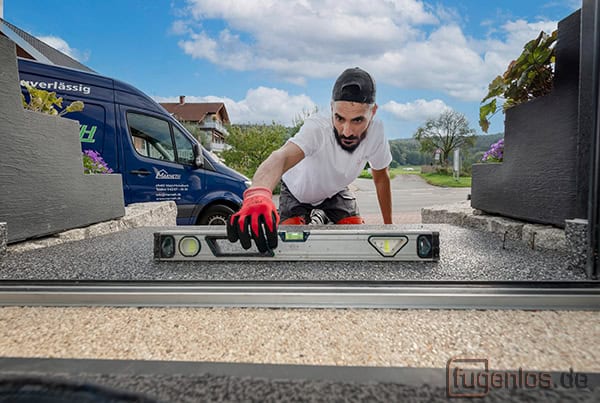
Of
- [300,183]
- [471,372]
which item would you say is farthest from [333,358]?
[300,183]

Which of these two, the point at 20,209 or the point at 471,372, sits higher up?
the point at 20,209

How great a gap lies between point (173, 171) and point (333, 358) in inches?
124

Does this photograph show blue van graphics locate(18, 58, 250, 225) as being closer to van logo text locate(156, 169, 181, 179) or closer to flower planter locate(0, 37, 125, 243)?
van logo text locate(156, 169, 181, 179)

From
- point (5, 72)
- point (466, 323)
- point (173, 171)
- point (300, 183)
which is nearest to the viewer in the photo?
point (466, 323)

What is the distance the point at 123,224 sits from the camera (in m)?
2.35

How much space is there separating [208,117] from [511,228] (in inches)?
167

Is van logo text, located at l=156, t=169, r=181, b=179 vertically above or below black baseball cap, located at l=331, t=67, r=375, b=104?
below

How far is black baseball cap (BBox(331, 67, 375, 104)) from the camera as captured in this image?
2.49 meters

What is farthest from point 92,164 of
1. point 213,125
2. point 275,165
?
point 213,125

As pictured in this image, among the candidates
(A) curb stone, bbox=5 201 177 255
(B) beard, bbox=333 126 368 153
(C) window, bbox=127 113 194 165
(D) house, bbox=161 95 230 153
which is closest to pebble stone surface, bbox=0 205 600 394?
(A) curb stone, bbox=5 201 177 255

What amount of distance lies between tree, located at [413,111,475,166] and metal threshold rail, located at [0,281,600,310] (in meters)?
2.84

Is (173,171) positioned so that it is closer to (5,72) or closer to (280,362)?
(5,72)

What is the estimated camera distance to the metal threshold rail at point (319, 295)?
899mm

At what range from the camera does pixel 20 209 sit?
1.55 metres
